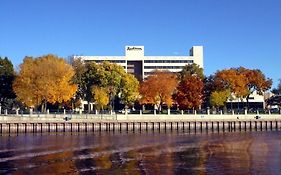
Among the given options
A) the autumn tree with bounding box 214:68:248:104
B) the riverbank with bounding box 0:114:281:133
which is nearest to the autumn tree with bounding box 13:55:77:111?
the riverbank with bounding box 0:114:281:133

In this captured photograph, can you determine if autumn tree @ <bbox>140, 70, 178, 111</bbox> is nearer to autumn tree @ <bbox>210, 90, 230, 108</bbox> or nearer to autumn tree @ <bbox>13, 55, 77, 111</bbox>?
autumn tree @ <bbox>210, 90, 230, 108</bbox>

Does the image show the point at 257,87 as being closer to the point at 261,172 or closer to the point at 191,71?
the point at 191,71

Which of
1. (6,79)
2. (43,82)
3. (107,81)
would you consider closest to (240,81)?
(107,81)

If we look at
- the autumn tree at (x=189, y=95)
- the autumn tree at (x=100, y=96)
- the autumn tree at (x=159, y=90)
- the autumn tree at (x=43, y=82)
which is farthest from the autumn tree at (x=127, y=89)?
the autumn tree at (x=43, y=82)

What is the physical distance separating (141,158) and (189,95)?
2771 inches

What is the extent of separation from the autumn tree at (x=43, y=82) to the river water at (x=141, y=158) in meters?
35.9

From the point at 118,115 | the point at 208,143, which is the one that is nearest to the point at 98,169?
the point at 208,143

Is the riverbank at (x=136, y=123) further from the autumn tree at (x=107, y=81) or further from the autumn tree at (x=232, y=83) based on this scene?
the autumn tree at (x=232, y=83)

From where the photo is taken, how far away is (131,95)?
122 metres

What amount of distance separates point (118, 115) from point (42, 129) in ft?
56.6

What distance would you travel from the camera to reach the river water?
1704 inches

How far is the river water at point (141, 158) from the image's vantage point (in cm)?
4328

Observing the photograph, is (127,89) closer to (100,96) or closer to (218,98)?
(100,96)

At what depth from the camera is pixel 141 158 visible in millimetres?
52312
